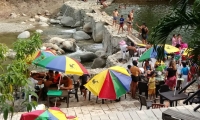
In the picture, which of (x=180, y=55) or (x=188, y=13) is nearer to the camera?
(x=188, y=13)

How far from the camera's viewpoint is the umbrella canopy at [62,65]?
39.9 feet

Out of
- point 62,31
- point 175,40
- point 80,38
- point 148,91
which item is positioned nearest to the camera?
point 148,91

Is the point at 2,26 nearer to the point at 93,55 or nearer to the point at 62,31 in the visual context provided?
the point at 62,31

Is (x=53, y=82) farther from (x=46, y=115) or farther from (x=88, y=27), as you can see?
(x=88, y=27)

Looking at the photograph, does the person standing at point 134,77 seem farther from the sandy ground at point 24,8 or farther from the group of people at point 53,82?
the sandy ground at point 24,8

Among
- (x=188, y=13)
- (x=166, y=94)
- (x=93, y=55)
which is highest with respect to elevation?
(x=188, y=13)

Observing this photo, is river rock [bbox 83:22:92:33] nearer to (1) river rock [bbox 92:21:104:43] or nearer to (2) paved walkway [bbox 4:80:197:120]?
(1) river rock [bbox 92:21:104:43]

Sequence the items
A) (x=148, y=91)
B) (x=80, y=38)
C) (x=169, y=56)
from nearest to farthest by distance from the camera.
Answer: (x=148, y=91) → (x=169, y=56) → (x=80, y=38)

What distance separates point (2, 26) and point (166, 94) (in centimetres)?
2596

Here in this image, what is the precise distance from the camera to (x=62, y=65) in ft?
40.2

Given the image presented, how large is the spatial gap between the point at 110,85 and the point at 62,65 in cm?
177

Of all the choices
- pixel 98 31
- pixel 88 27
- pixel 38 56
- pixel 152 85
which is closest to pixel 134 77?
pixel 152 85

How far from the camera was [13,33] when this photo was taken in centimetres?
3203

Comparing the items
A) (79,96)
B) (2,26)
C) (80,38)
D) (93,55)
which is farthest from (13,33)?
A: (79,96)
